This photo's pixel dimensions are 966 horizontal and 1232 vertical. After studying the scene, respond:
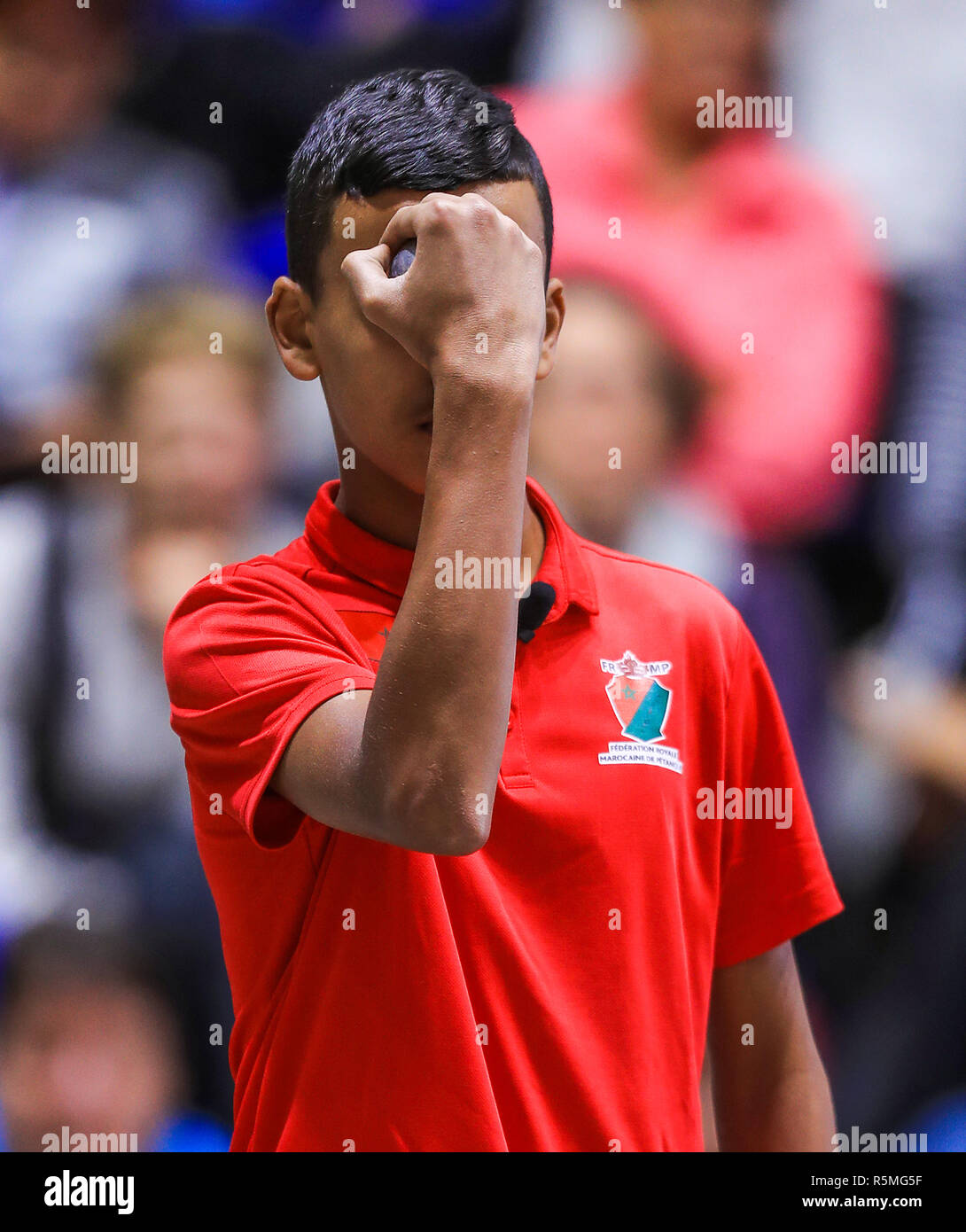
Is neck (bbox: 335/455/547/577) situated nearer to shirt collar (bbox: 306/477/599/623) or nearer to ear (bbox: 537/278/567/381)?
shirt collar (bbox: 306/477/599/623)

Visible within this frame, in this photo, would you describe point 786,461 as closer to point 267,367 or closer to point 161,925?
point 267,367

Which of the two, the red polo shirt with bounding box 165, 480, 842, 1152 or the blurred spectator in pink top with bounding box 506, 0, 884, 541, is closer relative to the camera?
the red polo shirt with bounding box 165, 480, 842, 1152

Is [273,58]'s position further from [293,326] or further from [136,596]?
[293,326]

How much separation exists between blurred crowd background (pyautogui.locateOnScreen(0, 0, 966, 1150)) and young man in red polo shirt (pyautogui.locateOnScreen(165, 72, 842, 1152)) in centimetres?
81

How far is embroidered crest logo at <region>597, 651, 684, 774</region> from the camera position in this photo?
114cm

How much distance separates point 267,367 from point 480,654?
1.21 m

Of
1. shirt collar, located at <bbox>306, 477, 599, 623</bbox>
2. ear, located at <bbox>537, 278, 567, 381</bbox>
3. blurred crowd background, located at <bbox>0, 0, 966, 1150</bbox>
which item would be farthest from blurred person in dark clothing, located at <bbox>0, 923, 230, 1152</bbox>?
ear, located at <bbox>537, 278, 567, 381</bbox>

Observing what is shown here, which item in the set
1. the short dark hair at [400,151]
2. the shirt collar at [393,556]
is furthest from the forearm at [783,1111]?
the short dark hair at [400,151]

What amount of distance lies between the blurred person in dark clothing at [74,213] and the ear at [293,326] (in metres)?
0.88

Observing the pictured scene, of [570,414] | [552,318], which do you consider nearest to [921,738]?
[570,414]

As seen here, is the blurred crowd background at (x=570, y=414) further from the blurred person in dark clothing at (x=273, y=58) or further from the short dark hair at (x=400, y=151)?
the short dark hair at (x=400, y=151)

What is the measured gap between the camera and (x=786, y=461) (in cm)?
202

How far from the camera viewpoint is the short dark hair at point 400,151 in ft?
3.42
